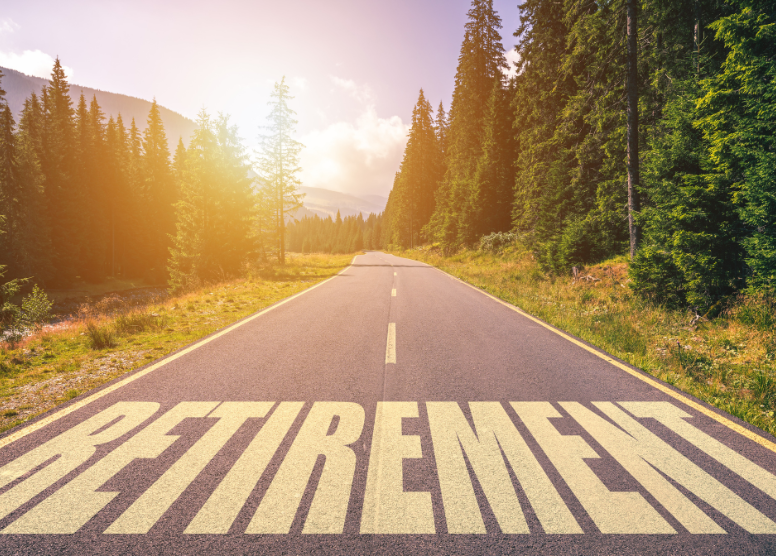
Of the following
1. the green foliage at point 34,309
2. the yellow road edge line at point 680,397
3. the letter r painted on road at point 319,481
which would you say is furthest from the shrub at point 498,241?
the green foliage at point 34,309

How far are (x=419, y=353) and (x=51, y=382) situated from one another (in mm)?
5653

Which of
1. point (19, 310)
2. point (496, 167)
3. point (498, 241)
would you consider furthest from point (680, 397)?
point (496, 167)

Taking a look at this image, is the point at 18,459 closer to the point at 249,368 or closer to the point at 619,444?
the point at 249,368

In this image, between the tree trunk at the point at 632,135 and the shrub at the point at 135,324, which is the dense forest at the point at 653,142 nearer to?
the tree trunk at the point at 632,135

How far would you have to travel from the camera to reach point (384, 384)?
16.1ft

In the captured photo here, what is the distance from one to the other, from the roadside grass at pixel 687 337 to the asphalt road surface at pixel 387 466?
0.74 metres

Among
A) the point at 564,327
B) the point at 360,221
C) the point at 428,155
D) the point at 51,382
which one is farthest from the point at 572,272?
the point at 360,221

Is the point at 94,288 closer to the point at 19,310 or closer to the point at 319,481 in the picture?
the point at 19,310

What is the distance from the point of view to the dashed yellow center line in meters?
6.11

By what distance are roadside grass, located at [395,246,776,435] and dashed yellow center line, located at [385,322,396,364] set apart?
159 inches

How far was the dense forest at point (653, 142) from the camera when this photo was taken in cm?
798

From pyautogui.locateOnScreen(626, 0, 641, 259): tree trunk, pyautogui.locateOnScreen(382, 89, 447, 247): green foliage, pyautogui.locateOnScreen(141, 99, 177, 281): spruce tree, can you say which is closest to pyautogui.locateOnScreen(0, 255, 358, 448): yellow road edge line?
pyautogui.locateOnScreen(626, 0, 641, 259): tree trunk

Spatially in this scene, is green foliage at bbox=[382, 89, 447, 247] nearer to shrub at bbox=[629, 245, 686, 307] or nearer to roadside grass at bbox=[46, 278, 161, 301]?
roadside grass at bbox=[46, 278, 161, 301]

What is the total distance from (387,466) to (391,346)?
377cm
